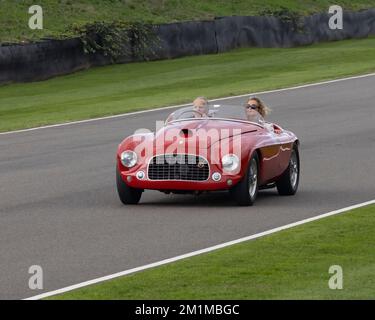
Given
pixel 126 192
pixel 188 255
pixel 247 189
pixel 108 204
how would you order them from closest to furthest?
pixel 188 255 → pixel 247 189 → pixel 126 192 → pixel 108 204

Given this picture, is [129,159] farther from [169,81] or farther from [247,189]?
[169,81]

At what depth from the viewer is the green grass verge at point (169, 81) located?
28781mm

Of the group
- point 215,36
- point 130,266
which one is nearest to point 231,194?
point 130,266

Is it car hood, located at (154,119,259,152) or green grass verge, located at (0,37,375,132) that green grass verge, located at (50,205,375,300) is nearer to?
car hood, located at (154,119,259,152)

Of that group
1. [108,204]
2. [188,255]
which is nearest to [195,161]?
[108,204]

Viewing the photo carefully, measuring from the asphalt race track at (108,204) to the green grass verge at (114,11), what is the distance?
10.7m

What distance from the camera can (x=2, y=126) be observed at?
84.6ft

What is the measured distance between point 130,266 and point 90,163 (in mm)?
8265

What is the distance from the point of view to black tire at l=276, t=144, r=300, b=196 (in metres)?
16.6

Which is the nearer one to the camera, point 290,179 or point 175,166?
point 175,166

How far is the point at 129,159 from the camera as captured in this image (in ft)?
50.2

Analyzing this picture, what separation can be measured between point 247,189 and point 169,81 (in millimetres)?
19005

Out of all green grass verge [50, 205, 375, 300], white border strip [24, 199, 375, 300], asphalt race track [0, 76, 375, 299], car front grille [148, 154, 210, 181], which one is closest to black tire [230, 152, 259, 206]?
asphalt race track [0, 76, 375, 299]

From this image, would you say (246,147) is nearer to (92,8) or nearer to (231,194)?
(231,194)
